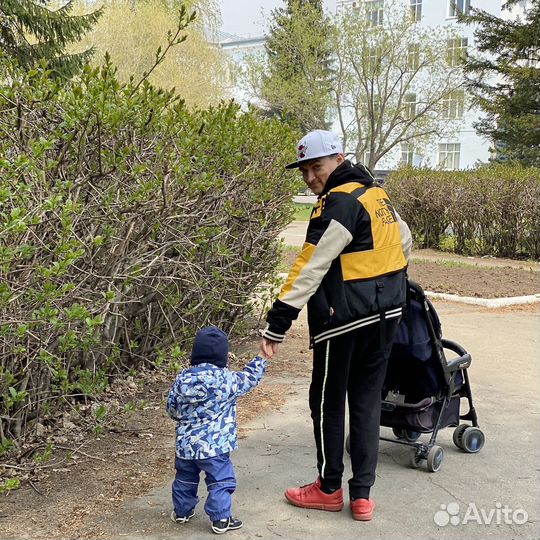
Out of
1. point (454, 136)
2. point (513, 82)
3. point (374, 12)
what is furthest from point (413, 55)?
point (454, 136)

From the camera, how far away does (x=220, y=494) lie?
377 centimetres

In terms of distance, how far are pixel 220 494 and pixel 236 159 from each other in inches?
114

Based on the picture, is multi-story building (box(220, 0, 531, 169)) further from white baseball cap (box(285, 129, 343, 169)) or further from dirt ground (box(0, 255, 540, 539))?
white baseball cap (box(285, 129, 343, 169))

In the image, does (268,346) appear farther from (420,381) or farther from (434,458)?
(434,458)

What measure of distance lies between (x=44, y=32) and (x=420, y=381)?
16782mm

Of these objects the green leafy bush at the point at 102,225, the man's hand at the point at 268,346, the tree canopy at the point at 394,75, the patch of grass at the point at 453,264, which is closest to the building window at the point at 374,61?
the tree canopy at the point at 394,75

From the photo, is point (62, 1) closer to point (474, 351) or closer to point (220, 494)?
point (474, 351)

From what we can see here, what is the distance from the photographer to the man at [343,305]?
3863 mm

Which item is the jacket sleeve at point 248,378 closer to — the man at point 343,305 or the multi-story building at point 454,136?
the man at point 343,305

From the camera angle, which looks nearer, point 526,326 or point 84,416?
point 84,416

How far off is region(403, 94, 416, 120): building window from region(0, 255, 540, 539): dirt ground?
34.4 m

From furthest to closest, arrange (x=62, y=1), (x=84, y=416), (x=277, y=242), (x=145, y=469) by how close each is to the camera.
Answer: (x=62, y=1) → (x=277, y=242) → (x=84, y=416) → (x=145, y=469)

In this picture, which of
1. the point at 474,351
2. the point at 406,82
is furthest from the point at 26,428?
the point at 406,82

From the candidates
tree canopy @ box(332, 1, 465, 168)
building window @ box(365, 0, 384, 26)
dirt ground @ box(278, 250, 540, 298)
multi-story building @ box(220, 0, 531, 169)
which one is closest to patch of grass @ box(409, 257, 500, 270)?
dirt ground @ box(278, 250, 540, 298)
